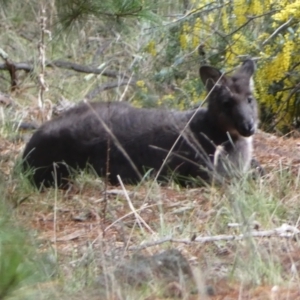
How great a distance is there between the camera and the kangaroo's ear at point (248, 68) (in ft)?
24.2

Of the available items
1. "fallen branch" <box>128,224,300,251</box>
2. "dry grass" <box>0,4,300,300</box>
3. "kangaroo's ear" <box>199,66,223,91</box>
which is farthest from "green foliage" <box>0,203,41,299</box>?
"kangaroo's ear" <box>199,66,223,91</box>

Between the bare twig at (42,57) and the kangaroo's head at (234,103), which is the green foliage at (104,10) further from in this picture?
the bare twig at (42,57)

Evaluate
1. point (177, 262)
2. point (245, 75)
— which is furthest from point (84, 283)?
point (245, 75)

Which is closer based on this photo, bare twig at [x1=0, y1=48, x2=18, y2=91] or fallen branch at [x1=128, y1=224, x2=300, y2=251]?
fallen branch at [x1=128, y1=224, x2=300, y2=251]

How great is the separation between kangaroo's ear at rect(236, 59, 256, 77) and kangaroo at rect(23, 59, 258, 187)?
94 millimetres

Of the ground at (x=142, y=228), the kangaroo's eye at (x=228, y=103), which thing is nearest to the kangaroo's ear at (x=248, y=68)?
the kangaroo's eye at (x=228, y=103)

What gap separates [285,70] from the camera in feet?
26.9

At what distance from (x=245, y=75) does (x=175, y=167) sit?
104 centimetres

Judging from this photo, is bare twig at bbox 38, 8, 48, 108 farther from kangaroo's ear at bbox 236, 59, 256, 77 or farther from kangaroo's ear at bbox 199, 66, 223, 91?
kangaroo's ear at bbox 236, 59, 256, 77

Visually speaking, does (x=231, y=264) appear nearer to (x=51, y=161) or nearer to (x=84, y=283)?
(x=84, y=283)

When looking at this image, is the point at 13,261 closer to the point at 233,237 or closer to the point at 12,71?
the point at 233,237

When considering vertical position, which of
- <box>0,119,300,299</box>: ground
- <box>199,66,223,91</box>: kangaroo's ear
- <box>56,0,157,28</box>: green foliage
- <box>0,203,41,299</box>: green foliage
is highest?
<box>56,0,157,28</box>: green foliage

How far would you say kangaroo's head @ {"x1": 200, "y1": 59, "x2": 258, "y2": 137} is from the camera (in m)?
7.01

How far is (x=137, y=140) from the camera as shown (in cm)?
707
